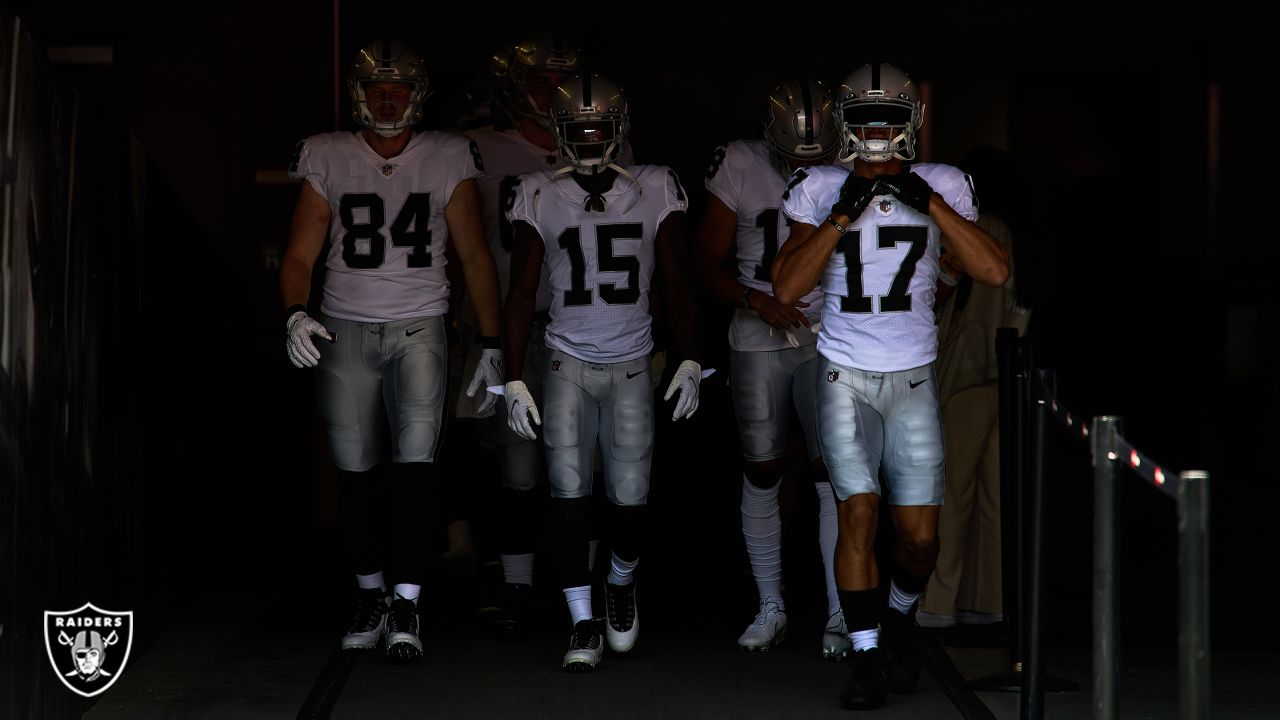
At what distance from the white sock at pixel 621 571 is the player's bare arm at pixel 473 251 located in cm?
84

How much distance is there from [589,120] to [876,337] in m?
1.17

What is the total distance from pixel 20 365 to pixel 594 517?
362cm

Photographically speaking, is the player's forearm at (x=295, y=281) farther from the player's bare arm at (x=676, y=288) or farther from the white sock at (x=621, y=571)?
the white sock at (x=621, y=571)

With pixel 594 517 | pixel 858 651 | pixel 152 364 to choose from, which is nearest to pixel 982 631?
pixel 858 651

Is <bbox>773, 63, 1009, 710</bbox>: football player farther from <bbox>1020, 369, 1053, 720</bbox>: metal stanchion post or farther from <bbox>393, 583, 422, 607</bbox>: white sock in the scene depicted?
<bbox>393, 583, 422, 607</bbox>: white sock

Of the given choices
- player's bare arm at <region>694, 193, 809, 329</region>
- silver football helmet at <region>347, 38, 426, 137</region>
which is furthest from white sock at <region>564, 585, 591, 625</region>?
silver football helmet at <region>347, 38, 426, 137</region>

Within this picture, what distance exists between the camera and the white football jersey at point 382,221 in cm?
557

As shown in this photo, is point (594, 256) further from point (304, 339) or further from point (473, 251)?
point (304, 339)

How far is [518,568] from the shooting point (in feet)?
19.8

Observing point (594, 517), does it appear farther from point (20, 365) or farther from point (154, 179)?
point (20, 365)

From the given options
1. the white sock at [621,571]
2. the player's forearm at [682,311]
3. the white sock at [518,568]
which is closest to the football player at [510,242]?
the white sock at [518,568]

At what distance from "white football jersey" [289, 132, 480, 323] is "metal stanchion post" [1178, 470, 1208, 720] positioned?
10.6 feet

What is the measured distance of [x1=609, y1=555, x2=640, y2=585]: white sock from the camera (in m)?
5.57

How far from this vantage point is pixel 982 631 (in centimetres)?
598
